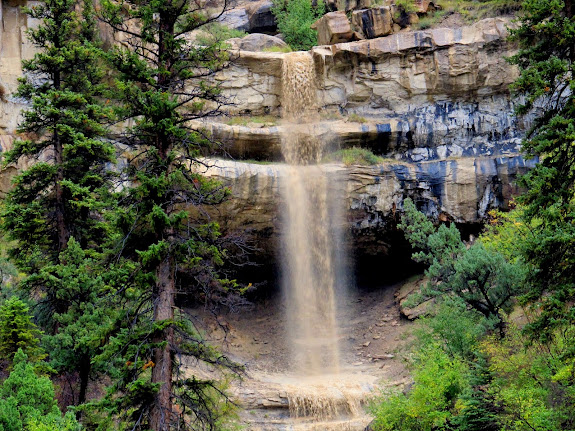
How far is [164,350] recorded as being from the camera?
994 centimetres

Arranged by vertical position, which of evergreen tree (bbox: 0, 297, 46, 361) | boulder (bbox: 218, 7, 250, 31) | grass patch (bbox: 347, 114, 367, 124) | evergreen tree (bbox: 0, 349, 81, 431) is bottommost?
evergreen tree (bbox: 0, 349, 81, 431)

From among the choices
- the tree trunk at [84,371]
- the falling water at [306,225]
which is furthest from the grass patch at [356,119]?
the tree trunk at [84,371]

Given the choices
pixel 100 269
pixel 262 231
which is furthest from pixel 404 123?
pixel 100 269

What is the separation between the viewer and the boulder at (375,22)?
29547 mm

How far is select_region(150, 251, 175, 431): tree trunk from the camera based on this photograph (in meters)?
9.55

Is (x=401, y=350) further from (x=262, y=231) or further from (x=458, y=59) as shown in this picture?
(x=458, y=59)

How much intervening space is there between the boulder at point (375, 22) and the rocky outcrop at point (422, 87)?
1721 millimetres

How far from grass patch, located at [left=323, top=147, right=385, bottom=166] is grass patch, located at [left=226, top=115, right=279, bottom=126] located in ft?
11.5

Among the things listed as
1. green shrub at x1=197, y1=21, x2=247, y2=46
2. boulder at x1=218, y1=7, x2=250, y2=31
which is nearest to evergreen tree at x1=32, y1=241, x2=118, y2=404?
green shrub at x1=197, y1=21, x2=247, y2=46

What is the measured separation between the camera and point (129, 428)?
992 centimetres

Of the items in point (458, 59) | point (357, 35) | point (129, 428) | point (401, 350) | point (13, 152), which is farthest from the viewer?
point (357, 35)

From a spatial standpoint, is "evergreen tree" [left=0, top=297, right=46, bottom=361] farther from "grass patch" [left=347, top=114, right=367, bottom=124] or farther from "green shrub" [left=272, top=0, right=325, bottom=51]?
"green shrub" [left=272, top=0, right=325, bottom=51]

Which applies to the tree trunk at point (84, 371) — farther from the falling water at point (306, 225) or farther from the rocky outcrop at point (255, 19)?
the rocky outcrop at point (255, 19)

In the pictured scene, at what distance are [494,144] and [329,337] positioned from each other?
11732mm
